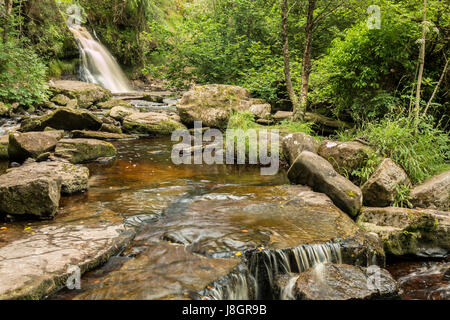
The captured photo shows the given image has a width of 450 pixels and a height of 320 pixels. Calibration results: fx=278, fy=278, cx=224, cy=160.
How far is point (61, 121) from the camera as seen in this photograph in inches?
343

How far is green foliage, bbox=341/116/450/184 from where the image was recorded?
4.94 metres

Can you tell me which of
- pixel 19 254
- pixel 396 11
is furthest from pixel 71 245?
pixel 396 11

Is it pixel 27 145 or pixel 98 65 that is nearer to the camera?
pixel 27 145

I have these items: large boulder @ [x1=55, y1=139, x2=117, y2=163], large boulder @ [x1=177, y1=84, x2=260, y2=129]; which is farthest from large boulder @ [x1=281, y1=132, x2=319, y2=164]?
large boulder @ [x1=55, y1=139, x2=117, y2=163]

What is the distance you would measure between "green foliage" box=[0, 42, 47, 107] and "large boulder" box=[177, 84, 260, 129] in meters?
5.06

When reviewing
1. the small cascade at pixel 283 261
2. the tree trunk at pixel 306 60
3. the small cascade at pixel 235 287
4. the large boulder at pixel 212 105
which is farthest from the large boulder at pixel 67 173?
the tree trunk at pixel 306 60

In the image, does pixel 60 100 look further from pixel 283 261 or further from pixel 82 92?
pixel 283 261

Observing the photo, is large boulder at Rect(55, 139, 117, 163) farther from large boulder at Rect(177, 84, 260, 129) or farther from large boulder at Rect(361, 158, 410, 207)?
large boulder at Rect(361, 158, 410, 207)

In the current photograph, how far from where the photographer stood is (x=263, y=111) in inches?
388

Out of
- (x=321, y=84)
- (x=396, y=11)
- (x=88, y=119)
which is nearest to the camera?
(x=396, y=11)

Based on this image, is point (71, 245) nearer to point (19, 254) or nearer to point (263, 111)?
point (19, 254)

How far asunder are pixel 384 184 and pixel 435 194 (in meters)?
0.78

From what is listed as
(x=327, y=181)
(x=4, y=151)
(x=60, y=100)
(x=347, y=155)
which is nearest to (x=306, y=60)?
(x=347, y=155)

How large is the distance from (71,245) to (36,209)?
106 centimetres
